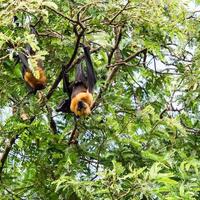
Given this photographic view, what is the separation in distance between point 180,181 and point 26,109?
2.01 metres

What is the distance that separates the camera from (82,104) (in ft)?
22.5

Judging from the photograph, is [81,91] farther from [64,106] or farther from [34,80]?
[34,80]

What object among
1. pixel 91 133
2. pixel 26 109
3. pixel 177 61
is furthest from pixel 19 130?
pixel 177 61

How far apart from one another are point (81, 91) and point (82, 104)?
0.59 metres

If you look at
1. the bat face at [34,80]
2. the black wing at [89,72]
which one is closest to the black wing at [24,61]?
the bat face at [34,80]

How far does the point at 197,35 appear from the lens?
7.02 meters

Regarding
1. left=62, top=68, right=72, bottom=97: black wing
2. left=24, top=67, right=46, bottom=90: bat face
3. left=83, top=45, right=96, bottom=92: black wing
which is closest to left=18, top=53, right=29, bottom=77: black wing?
left=24, top=67, right=46, bottom=90: bat face

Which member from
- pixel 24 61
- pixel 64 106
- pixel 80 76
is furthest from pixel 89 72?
pixel 24 61

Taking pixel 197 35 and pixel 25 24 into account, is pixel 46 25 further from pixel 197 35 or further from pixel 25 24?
pixel 197 35

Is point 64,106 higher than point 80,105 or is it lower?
higher

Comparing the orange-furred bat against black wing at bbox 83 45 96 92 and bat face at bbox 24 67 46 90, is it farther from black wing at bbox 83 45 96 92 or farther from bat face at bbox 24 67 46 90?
bat face at bbox 24 67 46 90

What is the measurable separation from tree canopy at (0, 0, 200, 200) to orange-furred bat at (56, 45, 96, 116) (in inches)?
5.0

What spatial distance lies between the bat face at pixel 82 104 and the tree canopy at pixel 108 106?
0.11 m

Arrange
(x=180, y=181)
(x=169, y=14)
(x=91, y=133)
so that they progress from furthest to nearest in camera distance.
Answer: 1. (x=91, y=133)
2. (x=169, y=14)
3. (x=180, y=181)
